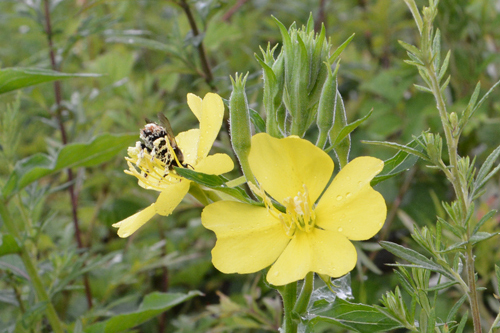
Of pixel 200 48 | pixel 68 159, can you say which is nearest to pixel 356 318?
pixel 68 159

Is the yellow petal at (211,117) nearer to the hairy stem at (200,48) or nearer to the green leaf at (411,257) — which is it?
the green leaf at (411,257)

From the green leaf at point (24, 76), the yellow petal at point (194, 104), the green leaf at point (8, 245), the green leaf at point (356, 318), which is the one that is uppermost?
the green leaf at point (24, 76)

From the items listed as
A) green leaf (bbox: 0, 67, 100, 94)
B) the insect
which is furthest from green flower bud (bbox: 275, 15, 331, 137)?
green leaf (bbox: 0, 67, 100, 94)

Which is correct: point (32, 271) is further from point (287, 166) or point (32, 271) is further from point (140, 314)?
point (287, 166)

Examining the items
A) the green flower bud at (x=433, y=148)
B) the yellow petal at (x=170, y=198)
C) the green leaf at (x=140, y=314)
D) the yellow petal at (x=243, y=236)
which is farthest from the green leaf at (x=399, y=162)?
the green leaf at (x=140, y=314)

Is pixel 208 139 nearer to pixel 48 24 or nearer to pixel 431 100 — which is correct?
pixel 48 24

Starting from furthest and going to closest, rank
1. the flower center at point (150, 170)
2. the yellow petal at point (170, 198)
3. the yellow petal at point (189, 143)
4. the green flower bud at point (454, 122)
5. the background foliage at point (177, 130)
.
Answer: the background foliage at point (177, 130)
the yellow petal at point (189, 143)
the flower center at point (150, 170)
the yellow petal at point (170, 198)
the green flower bud at point (454, 122)

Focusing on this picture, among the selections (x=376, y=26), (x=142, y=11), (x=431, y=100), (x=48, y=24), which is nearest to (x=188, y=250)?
(x=48, y=24)

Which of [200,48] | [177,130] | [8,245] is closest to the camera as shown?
[8,245]
